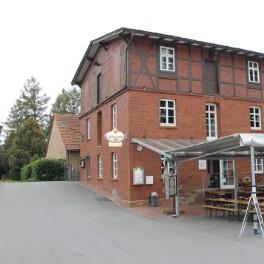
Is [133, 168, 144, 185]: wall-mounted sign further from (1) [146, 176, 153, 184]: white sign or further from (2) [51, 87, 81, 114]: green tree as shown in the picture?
(2) [51, 87, 81, 114]: green tree

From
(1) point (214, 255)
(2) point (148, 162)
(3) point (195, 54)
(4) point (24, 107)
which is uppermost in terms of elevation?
(4) point (24, 107)

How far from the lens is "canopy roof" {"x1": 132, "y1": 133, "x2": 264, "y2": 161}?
11.6 m

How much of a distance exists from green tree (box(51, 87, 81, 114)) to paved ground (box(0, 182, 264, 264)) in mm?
44821

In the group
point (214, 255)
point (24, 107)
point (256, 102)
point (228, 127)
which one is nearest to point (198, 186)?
point (228, 127)

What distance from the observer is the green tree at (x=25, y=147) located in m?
44.1

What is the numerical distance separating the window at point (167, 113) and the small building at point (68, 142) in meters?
13.8

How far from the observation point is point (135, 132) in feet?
64.6

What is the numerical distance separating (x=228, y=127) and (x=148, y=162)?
5.46m

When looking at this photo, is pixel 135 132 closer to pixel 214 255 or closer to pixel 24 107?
pixel 214 255

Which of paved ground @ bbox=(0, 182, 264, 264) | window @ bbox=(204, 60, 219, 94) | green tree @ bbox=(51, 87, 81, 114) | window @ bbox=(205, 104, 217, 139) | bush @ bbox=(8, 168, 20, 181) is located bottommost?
paved ground @ bbox=(0, 182, 264, 264)

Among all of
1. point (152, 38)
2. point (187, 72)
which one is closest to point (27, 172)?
point (187, 72)

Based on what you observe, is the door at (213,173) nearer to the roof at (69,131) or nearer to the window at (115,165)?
the window at (115,165)

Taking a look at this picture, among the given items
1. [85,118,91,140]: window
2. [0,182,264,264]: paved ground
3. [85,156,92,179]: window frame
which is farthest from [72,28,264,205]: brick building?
[0,182,264,264]: paved ground

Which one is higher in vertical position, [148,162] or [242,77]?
[242,77]
